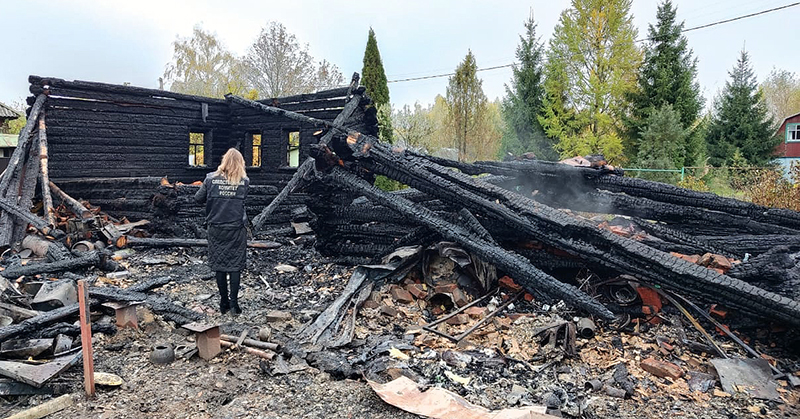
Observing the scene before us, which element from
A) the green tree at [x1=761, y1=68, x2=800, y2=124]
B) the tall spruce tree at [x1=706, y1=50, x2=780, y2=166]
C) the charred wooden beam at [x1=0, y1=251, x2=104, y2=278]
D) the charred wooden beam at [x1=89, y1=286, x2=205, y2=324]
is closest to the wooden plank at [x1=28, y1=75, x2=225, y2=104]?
the charred wooden beam at [x1=0, y1=251, x2=104, y2=278]

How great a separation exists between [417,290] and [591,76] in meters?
20.7

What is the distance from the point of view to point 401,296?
585 cm

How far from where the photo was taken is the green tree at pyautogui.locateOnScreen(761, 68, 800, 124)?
42.8 meters

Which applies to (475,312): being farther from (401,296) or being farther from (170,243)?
(170,243)

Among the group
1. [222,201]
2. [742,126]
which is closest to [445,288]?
[222,201]

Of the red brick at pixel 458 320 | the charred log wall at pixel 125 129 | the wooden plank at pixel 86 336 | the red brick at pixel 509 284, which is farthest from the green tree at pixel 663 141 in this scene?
the wooden plank at pixel 86 336

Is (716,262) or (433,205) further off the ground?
(433,205)

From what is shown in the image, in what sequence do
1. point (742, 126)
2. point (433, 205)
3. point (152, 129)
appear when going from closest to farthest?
1. point (433, 205)
2. point (152, 129)
3. point (742, 126)

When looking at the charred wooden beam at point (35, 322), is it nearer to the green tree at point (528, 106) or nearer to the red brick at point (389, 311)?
the red brick at point (389, 311)

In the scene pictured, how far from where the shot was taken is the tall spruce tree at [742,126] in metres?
23.6

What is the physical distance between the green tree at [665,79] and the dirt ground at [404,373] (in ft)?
62.6

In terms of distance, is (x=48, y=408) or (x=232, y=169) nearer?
(x=48, y=408)

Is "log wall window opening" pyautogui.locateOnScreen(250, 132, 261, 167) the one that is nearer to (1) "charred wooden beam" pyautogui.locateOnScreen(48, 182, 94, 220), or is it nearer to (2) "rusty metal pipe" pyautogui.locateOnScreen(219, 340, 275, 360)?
(1) "charred wooden beam" pyautogui.locateOnScreen(48, 182, 94, 220)

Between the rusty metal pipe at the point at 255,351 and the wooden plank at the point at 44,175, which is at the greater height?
the wooden plank at the point at 44,175
